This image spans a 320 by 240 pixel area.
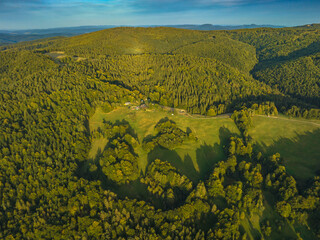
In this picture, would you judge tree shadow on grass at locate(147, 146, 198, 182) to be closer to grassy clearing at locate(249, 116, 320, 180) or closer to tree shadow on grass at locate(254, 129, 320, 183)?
tree shadow on grass at locate(254, 129, 320, 183)

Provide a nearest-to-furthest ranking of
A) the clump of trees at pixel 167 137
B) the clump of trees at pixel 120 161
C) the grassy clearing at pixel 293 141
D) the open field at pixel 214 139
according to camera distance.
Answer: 1. the clump of trees at pixel 120 161
2. the grassy clearing at pixel 293 141
3. the open field at pixel 214 139
4. the clump of trees at pixel 167 137

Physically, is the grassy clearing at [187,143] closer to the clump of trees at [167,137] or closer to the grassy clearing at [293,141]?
the clump of trees at [167,137]

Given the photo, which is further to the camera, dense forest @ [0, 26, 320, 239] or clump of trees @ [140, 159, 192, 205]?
clump of trees @ [140, 159, 192, 205]

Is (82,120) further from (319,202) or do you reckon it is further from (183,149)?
(319,202)

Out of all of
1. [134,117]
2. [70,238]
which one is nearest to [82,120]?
[134,117]

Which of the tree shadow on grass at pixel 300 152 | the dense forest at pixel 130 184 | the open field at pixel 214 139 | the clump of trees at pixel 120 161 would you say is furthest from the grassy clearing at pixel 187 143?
the tree shadow on grass at pixel 300 152

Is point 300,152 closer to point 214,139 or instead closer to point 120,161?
point 214,139

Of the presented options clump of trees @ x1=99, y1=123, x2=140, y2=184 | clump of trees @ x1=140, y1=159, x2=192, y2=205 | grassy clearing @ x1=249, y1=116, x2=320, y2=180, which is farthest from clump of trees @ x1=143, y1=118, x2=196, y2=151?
grassy clearing @ x1=249, y1=116, x2=320, y2=180
